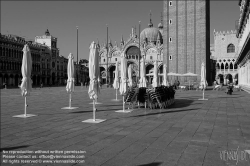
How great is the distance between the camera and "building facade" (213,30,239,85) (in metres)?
65.6

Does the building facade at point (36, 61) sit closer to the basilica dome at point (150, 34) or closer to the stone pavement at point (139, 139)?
the basilica dome at point (150, 34)

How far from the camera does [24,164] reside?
427 cm

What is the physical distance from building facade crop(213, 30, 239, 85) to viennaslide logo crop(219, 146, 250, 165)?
64855mm

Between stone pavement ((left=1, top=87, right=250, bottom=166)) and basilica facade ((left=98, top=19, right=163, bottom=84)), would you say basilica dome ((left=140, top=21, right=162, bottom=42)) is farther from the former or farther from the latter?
stone pavement ((left=1, top=87, right=250, bottom=166))

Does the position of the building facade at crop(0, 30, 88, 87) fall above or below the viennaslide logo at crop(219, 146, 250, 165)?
above

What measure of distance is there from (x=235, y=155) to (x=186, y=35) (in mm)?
42233

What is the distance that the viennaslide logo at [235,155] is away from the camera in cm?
447

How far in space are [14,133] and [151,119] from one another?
4.44m

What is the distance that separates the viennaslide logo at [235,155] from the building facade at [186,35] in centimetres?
3966

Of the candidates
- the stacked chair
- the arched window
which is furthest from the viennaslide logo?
the arched window

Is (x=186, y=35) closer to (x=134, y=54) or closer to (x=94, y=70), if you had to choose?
(x=134, y=54)

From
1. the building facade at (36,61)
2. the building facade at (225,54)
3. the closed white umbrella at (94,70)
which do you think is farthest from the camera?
the building facade at (225,54)

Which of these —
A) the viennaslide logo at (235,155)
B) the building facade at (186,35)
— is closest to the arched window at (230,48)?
the building facade at (186,35)

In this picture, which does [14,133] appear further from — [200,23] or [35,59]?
[35,59]
